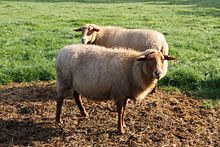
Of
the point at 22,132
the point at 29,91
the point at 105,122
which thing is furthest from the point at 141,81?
the point at 29,91

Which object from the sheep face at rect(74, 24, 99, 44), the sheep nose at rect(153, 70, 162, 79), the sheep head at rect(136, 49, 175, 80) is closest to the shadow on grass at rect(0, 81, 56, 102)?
the sheep face at rect(74, 24, 99, 44)

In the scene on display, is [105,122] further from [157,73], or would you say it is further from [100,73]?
[157,73]

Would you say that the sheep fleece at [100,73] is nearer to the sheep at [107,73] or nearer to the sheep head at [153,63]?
the sheep at [107,73]

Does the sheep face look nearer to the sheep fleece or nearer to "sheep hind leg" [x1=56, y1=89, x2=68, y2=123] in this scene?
the sheep fleece

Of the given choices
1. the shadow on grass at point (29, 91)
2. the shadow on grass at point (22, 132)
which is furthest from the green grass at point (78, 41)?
the shadow on grass at point (22, 132)

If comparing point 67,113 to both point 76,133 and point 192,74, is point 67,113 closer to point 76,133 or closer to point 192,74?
point 76,133

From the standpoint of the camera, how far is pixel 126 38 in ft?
29.7

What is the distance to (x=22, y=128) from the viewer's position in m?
6.14

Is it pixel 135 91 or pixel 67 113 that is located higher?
pixel 135 91

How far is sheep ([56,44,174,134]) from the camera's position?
18.7ft

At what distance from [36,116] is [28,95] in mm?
1131

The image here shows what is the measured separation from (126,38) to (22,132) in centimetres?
407

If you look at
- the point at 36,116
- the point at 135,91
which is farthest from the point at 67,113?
the point at 135,91

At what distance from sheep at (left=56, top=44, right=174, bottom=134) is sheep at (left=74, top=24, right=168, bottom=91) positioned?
2.47 meters
